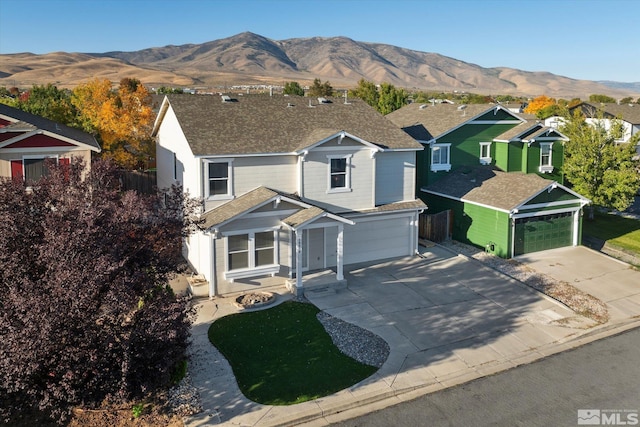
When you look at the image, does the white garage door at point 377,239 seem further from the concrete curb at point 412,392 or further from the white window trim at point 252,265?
the concrete curb at point 412,392

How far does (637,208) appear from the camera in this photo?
1570 inches

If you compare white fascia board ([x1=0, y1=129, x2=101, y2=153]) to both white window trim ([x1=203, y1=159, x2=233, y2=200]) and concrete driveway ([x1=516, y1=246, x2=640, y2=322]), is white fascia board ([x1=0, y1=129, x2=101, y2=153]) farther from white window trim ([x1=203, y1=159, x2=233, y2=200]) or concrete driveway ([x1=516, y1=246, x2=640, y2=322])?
concrete driveway ([x1=516, y1=246, x2=640, y2=322])

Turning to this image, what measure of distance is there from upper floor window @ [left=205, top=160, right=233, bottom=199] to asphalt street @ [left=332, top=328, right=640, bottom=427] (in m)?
12.0

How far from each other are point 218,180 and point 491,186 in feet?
51.0

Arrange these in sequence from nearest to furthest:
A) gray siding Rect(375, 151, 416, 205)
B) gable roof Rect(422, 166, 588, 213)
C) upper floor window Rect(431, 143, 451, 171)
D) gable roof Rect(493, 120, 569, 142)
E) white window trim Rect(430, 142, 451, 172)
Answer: gray siding Rect(375, 151, 416, 205) → gable roof Rect(422, 166, 588, 213) → white window trim Rect(430, 142, 451, 172) → upper floor window Rect(431, 143, 451, 171) → gable roof Rect(493, 120, 569, 142)

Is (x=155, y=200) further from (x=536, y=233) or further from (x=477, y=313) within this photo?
(x=536, y=233)

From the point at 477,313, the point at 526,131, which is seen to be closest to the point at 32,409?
the point at 477,313

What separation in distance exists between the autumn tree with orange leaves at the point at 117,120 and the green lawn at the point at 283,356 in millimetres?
20750

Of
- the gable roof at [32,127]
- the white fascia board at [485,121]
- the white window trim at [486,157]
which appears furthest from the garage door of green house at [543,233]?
the gable roof at [32,127]

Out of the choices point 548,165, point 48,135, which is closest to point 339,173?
point 48,135

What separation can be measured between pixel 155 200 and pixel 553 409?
40.4 feet

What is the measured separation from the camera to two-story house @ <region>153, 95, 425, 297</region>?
70.4 ft

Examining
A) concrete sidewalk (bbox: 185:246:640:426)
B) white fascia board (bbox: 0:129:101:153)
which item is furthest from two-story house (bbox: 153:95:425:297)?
white fascia board (bbox: 0:129:101:153)

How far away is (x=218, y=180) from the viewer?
22.3 meters
